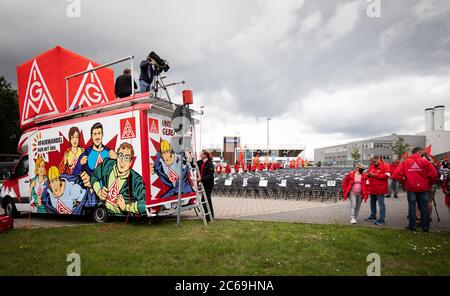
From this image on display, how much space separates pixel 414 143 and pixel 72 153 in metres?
81.2

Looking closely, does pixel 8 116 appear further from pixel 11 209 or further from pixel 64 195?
pixel 64 195

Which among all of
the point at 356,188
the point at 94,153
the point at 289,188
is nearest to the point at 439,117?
the point at 289,188

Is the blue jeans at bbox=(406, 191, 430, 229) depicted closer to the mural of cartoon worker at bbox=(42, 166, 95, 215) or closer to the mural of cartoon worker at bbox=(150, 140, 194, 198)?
the mural of cartoon worker at bbox=(150, 140, 194, 198)

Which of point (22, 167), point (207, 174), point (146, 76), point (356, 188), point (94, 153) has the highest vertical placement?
point (146, 76)

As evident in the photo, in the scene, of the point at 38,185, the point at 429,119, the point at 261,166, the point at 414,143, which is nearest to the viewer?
the point at 38,185

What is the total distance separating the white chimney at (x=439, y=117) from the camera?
61884 mm

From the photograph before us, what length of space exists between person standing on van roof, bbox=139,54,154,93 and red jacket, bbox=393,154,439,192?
21.6ft

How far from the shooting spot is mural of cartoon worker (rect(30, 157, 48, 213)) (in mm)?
9125

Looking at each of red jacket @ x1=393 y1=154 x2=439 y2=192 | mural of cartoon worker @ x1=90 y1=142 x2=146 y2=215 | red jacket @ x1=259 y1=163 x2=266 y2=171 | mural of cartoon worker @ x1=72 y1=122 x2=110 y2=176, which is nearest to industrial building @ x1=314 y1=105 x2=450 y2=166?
red jacket @ x1=259 y1=163 x2=266 y2=171

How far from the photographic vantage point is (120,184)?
734cm
